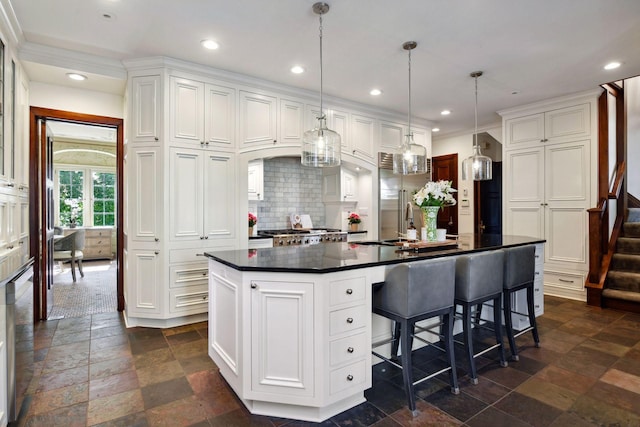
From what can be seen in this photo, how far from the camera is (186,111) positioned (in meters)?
3.50

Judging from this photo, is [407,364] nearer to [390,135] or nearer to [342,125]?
[342,125]

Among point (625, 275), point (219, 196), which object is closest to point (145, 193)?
point (219, 196)

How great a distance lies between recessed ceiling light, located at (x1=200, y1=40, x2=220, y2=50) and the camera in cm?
303

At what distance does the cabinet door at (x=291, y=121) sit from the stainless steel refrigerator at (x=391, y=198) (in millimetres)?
1430

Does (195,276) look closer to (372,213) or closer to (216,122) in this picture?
(216,122)

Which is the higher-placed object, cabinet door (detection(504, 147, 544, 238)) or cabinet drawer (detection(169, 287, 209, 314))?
cabinet door (detection(504, 147, 544, 238))

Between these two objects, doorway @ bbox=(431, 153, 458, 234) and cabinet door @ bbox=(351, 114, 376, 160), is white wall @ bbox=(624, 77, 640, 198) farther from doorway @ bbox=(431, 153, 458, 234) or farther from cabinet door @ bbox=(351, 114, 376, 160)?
cabinet door @ bbox=(351, 114, 376, 160)

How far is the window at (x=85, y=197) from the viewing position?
7664mm

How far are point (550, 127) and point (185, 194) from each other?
16.0 feet

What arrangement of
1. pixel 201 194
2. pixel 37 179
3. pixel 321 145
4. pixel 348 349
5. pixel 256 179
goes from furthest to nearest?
1. pixel 256 179
2. pixel 201 194
3. pixel 37 179
4. pixel 321 145
5. pixel 348 349

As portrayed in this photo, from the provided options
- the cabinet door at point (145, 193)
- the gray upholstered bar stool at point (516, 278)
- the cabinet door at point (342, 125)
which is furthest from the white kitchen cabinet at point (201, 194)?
the gray upholstered bar stool at point (516, 278)

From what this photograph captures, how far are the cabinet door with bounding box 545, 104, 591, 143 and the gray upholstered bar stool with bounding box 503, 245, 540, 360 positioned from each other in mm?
2569

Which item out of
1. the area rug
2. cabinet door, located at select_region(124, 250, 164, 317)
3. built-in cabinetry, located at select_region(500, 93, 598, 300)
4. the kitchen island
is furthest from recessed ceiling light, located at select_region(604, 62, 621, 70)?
the area rug

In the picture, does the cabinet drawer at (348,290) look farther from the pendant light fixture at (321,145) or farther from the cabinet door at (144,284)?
the cabinet door at (144,284)
